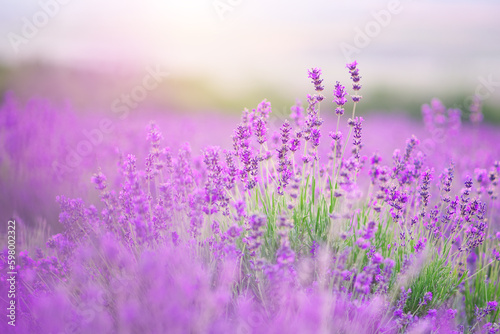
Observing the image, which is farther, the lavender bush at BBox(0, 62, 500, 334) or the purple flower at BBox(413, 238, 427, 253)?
the purple flower at BBox(413, 238, 427, 253)

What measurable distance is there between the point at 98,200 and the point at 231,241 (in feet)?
6.28

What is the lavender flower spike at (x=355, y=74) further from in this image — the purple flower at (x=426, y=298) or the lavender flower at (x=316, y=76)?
the purple flower at (x=426, y=298)

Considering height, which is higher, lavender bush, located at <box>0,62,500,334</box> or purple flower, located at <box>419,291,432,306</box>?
lavender bush, located at <box>0,62,500,334</box>

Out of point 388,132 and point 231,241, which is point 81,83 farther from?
point 231,241

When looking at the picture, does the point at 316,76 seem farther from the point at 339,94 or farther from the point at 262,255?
the point at 262,255

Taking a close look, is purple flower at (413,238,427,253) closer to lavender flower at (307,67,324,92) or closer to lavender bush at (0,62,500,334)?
lavender bush at (0,62,500,334)

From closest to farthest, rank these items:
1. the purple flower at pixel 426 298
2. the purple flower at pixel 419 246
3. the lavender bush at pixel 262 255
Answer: the lavender bush at pixel 262 255, the purple flower at pixel 426 298, the purple flower at pixel 419 246

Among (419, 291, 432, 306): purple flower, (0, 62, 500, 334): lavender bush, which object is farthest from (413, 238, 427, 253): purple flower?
(419, 291, 432, 306): purple flower

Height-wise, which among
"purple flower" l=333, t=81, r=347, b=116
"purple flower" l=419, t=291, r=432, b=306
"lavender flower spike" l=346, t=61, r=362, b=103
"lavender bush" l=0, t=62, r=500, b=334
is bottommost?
"purple flower" l=419, t=291, r=432, b=306

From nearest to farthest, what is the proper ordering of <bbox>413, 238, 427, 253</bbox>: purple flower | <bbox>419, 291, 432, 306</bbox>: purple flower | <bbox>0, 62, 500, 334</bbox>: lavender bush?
<bbox>0, 62, 500, 334</bbox>: lavender bush
<bbox>419, 291, 432, 306</bbox>: purple flower
<bbox>413, 238, 427, 253</bbox>: purple flower

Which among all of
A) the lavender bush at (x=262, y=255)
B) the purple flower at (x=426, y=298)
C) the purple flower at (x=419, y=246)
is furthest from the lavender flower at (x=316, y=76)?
the purple flower at (x=426, y=298)

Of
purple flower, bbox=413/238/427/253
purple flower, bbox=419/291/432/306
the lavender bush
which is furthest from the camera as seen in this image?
purple flower, bbox=413/238/427/253

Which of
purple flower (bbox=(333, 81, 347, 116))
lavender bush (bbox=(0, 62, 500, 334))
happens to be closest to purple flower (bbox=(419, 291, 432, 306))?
lavender bush (bbox=(0, 62, 500, 334))

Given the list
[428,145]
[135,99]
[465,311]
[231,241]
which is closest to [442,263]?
[465,311]
